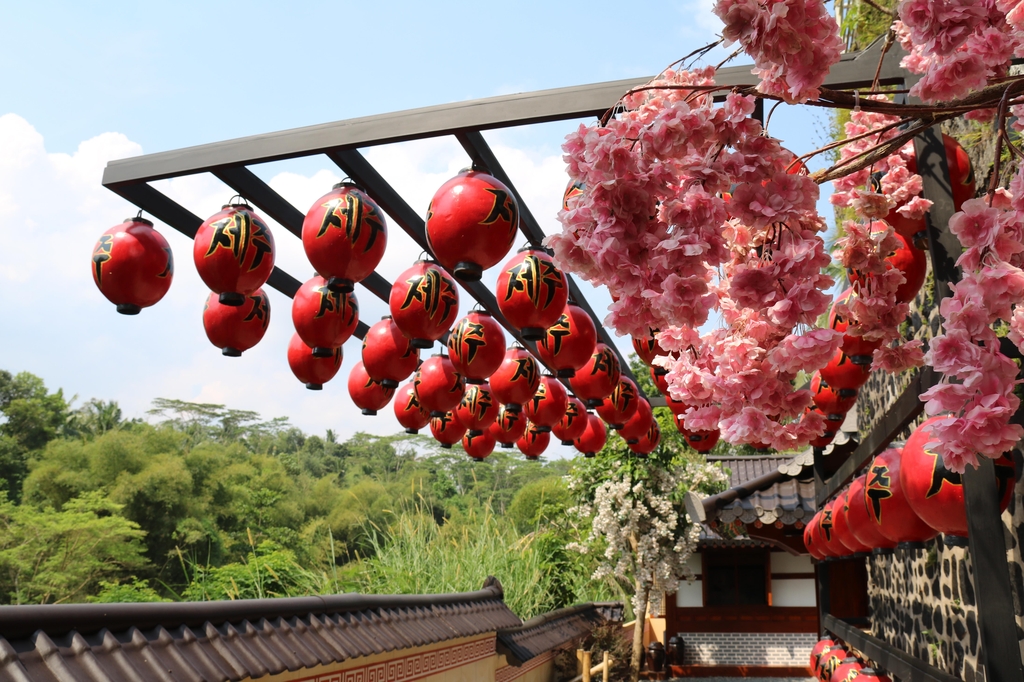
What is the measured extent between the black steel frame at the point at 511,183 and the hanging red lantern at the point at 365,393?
1.02m

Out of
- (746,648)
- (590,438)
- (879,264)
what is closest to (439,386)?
(590,438)

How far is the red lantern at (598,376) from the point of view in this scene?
494 centimetres

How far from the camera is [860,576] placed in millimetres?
10594

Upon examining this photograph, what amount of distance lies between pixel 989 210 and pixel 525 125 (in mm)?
1743

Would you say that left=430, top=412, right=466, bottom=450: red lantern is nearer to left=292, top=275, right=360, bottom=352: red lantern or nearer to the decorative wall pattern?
the decorative wall pattern

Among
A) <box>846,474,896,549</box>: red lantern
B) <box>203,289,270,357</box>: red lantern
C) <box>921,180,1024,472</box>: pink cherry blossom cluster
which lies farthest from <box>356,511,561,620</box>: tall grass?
<box>921,180,1024,472</box>: pink cherry blossom cluster

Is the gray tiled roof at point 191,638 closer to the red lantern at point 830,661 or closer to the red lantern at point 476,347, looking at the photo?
the red lantern at point 476,347

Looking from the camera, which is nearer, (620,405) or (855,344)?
(855,344)

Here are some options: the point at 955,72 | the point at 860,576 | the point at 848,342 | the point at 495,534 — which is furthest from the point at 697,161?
the point at 860,576

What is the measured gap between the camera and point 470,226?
109 inches

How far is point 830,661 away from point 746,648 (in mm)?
9740

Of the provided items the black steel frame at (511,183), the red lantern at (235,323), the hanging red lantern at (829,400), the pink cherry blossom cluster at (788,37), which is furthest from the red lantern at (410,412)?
the pink cherry blossom cluster at (788,37)

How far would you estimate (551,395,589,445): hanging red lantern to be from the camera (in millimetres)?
6582

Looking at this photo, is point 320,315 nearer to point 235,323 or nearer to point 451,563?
point 235,323
